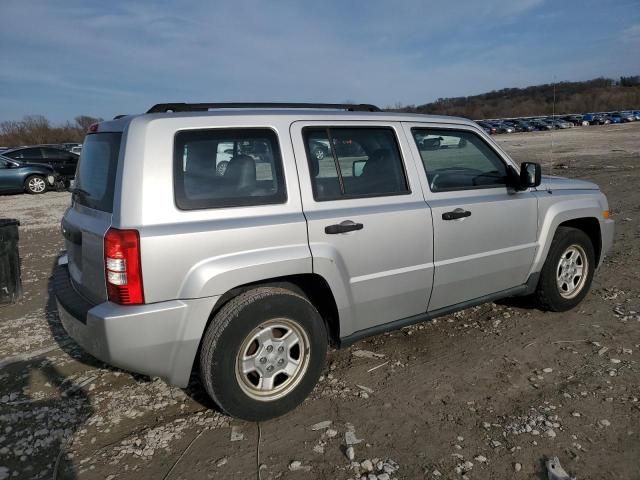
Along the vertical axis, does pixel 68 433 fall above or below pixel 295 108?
below

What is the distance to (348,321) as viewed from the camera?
11.1 feet

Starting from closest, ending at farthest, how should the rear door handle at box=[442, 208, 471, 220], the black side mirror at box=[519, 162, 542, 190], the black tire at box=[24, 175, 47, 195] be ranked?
the rear door handle at box=[442, 208, 471, 220] < the black side mirror at box=[519, 162, 542, 190] < the black tire at box=[24, 175, 47, 195]

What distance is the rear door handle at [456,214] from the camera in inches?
144

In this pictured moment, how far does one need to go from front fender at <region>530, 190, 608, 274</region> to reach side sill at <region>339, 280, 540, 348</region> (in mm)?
165

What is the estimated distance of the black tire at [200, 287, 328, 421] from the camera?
2865mm

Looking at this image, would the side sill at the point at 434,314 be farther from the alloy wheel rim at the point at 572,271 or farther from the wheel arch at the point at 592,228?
the wheel arch at the point at 592,228

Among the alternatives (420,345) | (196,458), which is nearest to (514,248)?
(420,345)

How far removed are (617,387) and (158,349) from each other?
3.03 metres

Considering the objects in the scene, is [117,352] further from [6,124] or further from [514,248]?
[6,124]

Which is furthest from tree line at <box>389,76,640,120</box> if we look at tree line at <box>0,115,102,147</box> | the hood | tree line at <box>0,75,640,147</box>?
the hood

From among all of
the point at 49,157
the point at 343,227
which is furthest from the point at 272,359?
the point at 49,157

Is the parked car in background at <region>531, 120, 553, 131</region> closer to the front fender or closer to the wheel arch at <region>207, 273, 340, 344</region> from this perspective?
the front fender

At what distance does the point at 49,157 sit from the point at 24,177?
9.64 ft

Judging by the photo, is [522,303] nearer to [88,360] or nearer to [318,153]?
[318,153]
